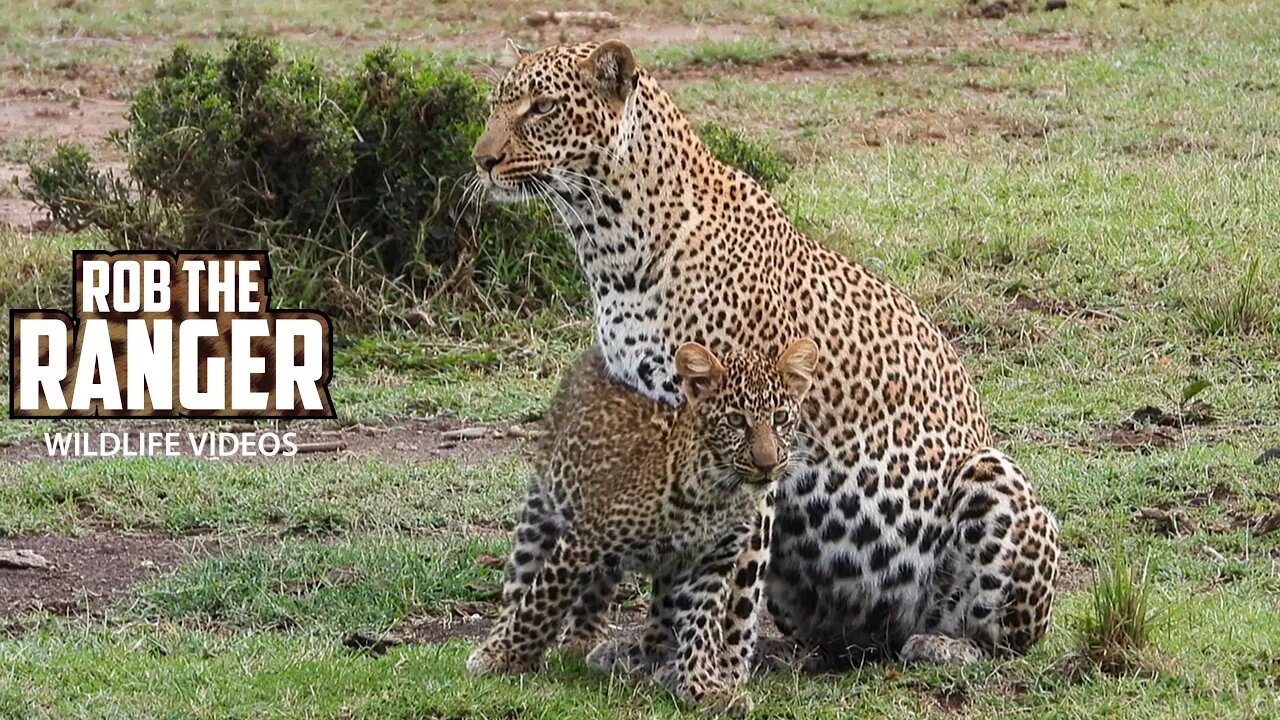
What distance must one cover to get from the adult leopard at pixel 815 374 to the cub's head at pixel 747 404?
1.02 feet

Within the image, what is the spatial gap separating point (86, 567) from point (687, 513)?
3128 millimetres

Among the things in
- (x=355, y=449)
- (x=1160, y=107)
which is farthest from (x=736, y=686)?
(x=1160, y=107)

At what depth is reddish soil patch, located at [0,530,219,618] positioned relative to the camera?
871 centimetres

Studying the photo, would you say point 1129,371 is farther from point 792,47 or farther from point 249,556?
point 792,47

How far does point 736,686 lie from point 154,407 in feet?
18.4

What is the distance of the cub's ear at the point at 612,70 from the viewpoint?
7863 mm

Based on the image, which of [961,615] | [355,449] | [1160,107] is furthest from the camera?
[1160,107]

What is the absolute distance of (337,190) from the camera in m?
13.2

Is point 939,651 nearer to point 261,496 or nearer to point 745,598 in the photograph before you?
point 745,598

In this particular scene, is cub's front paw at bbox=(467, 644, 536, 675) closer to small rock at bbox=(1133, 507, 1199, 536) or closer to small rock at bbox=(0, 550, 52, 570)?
small rock at bbox=(0, 550, 52, 570)

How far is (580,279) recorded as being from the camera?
44.6 ft

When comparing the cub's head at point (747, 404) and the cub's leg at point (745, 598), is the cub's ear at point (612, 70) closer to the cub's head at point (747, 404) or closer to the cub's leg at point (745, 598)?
the cub's head at point (747, 404)

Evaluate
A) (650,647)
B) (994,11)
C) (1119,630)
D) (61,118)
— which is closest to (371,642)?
(650,647)

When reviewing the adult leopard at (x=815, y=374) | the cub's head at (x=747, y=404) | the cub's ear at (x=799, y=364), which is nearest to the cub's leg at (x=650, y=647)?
the adult leopard at (x=815, y=374)
